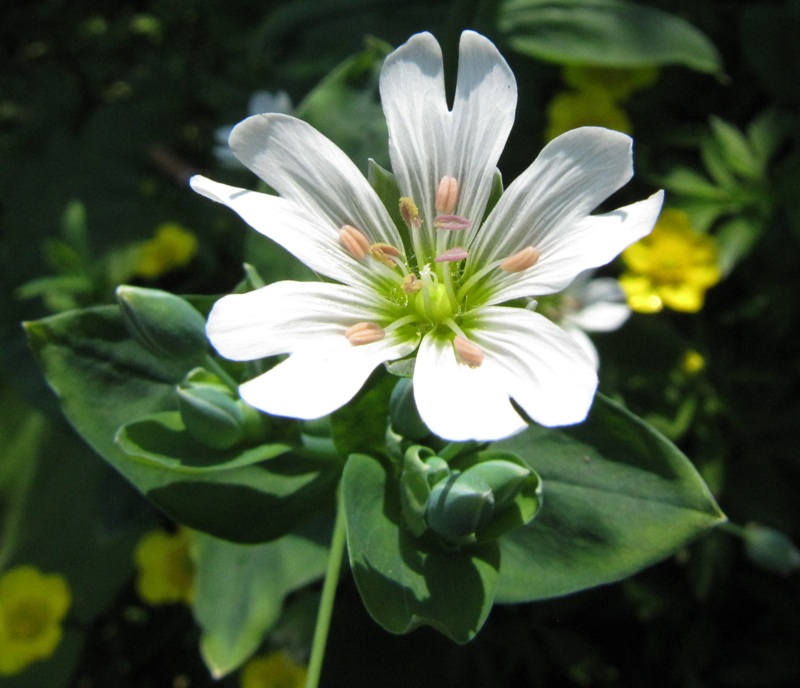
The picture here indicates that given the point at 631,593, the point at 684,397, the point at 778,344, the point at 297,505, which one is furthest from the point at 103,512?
the point at 778,344

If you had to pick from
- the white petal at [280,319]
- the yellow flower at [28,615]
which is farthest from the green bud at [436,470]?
the yellow flower at [28,615]

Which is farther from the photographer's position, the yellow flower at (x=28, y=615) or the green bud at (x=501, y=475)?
the yellow flower at (x=28, y=615)

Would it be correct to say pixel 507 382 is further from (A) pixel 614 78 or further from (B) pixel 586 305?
(A) pixel 614 78

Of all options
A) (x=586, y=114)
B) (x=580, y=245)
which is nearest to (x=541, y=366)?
(x=580, y=245)

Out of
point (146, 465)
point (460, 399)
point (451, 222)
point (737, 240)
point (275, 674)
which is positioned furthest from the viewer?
point (275, 674)

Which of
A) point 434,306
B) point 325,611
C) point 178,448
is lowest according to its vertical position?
point 325,611

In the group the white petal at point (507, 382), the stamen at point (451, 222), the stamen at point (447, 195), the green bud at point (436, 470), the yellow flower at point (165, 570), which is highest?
→ the stamen at point (447, 195)

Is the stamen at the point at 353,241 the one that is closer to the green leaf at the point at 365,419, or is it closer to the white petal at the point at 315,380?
the white petal at the point at 315,380
